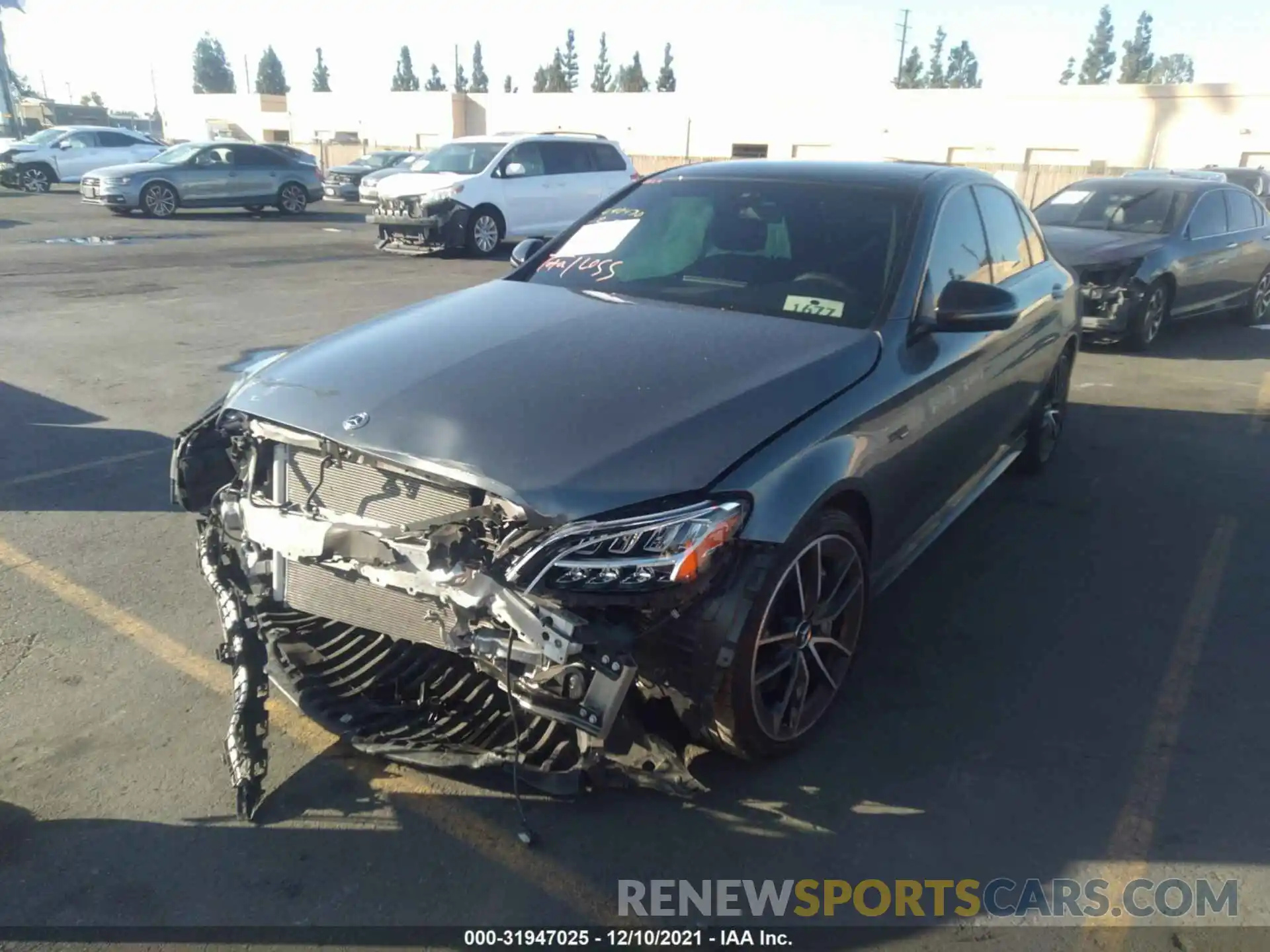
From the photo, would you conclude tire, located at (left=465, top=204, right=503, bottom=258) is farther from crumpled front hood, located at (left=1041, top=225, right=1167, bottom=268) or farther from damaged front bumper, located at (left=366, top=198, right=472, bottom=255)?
crumpled front hood, located at (left=1041, top=225, right=1167, bottom=268)

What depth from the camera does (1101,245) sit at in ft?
32.3

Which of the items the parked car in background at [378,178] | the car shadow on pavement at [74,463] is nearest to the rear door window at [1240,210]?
the car shadow on pavement at [74,463]

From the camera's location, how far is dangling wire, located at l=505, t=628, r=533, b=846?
2638 millimetres

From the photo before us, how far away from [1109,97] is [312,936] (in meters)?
50.8

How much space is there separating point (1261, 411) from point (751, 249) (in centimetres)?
587

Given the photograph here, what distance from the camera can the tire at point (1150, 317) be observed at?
9656 mm

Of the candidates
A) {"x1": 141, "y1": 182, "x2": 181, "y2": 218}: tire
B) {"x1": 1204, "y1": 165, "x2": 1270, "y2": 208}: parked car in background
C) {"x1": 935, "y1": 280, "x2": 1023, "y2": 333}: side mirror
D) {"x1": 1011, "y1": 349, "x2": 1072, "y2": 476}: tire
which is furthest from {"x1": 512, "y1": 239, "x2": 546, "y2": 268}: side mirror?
{"x1": 1204, "y1": 165, "x2": 1270, "y2": 208}: parked car in background

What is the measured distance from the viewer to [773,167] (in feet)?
15.1

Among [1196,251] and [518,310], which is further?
[1196,251]

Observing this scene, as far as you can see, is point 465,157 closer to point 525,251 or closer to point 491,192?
point 491,192

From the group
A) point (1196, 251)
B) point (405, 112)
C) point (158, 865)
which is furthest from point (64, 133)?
point (405, 112)

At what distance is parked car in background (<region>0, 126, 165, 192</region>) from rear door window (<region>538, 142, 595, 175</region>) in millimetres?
15240

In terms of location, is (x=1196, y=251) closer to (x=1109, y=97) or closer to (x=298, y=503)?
(x=298, y=503)

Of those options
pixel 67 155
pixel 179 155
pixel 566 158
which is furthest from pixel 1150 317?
pixel 67 155
